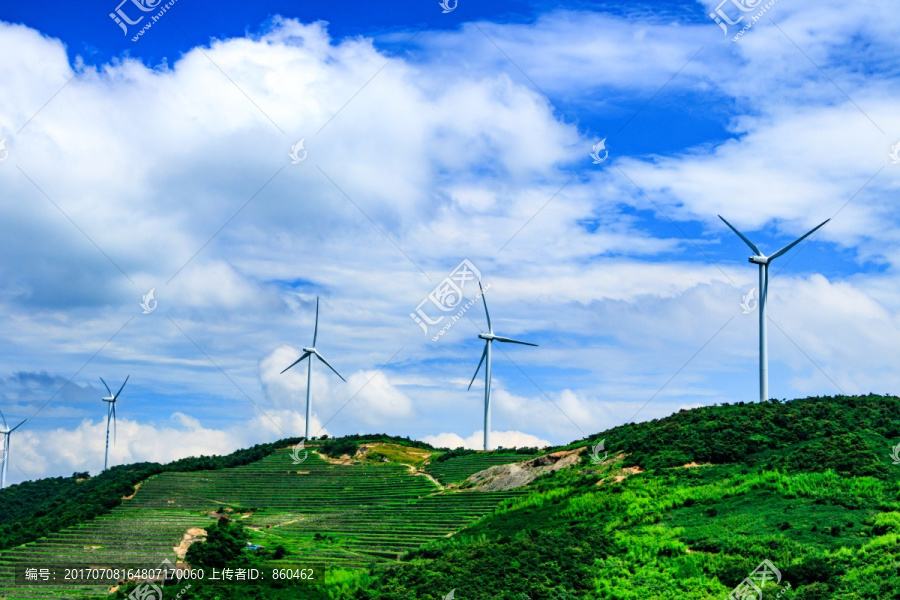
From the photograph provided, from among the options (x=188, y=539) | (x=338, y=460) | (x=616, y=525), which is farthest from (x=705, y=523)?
(x=338, y=460)

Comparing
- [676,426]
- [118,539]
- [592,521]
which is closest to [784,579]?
[592,521]

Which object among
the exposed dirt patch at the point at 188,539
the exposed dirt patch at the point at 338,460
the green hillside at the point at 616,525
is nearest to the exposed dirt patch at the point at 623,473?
the green hillside at the point at 616,525

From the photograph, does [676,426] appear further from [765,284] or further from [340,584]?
[340,584]

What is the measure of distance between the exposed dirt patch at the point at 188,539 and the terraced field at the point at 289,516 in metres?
0.77

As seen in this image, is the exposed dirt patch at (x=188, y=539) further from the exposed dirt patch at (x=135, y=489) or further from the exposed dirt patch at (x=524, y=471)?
the exposed dirt patch at (x=135, y=489)

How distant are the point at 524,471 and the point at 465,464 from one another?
2208cm

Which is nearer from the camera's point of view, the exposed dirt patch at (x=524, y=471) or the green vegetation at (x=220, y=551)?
the green vegetation at (x=220, y=551)

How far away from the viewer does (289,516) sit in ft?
286

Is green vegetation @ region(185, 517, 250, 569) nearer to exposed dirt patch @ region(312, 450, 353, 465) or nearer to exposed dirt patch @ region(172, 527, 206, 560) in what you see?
exposed dirt patch @ region(172, 527, 206, 560)

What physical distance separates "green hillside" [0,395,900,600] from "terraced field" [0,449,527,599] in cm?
39

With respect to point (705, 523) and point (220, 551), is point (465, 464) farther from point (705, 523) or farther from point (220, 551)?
point (705, 523)

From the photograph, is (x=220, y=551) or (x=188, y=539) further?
(x=188, y=539)

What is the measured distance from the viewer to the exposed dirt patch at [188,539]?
63.7 m

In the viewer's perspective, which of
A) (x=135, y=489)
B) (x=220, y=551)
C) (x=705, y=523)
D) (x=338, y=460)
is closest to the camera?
(x=705, y=523)
